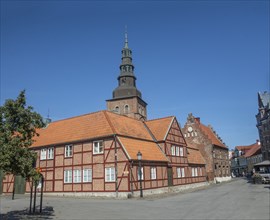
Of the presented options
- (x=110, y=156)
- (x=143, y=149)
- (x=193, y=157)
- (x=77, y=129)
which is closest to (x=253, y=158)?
(x=193, y=157)

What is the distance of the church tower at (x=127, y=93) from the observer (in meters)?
56.0

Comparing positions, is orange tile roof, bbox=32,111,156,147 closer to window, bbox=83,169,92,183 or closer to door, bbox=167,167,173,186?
window, bbox=83,169,92,183

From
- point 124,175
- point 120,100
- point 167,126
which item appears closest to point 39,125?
point 124,175

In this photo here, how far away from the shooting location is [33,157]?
13.9 metres

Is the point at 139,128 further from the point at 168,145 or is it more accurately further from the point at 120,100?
the point at 120,100

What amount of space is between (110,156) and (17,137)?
49.5 feet

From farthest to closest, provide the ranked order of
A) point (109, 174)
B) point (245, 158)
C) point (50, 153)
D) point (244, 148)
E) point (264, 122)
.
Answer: point (244, 148) → point (245, 158) → point (264, 122) → point (50, 153) → point (109, 174)

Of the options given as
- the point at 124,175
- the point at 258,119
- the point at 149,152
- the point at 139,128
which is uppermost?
the point at 258,119

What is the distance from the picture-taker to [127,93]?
56.4 meters

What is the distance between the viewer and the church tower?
55969 mm

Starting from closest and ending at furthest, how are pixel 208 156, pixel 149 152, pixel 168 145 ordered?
pixel 149 152, pixel 168 145, pixel 208 156

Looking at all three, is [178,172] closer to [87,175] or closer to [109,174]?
[109,174]

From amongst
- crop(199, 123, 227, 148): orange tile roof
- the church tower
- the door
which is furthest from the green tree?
crop(199, 123, 227, 148): orange tile roof

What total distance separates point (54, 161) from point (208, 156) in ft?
104
